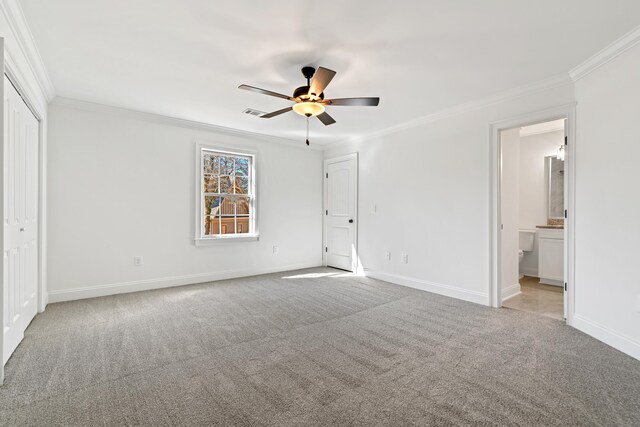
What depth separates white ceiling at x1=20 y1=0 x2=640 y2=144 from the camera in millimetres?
2113

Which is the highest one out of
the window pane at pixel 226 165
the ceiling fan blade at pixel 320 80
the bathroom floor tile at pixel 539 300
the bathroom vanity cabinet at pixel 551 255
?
the ceiling fan blade at pixel 320 80

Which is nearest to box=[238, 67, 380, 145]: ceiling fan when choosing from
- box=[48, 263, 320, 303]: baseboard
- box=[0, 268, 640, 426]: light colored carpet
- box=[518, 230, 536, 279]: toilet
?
box=[0, 268, 640, 426]: light colored carpet

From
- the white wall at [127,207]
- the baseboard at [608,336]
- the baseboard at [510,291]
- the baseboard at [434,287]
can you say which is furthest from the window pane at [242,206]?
the baseboard at [608,336]

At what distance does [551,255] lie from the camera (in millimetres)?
4965

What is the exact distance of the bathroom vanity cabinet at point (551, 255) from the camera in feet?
15.9

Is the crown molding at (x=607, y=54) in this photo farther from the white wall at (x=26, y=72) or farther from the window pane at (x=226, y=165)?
the window pane at (x=226, y=165)

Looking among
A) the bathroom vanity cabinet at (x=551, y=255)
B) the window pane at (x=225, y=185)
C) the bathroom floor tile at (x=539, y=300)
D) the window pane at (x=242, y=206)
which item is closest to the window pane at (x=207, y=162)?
the window pane at (x=225, y=185)

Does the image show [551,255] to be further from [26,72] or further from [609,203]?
[26,72]

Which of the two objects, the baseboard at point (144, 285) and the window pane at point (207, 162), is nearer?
the baseboard at point (144, 285)

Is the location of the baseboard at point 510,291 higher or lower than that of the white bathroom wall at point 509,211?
lower

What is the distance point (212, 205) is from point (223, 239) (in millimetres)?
586

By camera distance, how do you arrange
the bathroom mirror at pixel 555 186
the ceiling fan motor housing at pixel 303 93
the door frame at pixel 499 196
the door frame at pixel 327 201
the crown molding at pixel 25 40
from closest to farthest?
1. the crown molding at pixel 25 40
2. the ceiling fan motor housing at pixel 303 93
3. the door frame at pixel 499 196
4. the bathroom mirror at pixel 555 186
5. the door frame at pixel 327 201

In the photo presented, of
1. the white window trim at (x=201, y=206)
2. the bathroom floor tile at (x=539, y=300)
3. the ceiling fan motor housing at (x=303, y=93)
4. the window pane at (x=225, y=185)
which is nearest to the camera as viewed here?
the ceiling fan motor housing at (x=303, y=93)

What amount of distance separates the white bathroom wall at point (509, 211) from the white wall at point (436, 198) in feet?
1.37
